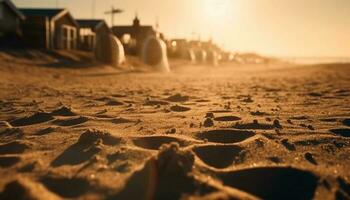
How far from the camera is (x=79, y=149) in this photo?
2801mm

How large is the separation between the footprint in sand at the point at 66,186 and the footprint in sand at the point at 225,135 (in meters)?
1.30

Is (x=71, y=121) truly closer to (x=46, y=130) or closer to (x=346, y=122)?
(x=46, y=130)

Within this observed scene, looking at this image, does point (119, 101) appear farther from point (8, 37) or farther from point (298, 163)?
point (8, 37)

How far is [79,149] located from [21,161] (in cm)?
42

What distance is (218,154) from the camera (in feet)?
8.75

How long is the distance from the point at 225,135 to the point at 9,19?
87.8 ft

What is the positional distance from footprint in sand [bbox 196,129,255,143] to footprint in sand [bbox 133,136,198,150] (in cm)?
27

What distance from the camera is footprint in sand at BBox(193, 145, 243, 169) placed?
2.51 metres

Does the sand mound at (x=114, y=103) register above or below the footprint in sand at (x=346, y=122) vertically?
below

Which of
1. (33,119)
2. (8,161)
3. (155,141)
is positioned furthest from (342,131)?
(33,119)

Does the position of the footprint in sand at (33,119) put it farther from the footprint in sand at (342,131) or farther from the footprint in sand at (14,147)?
the footprint in sand at (342,131)

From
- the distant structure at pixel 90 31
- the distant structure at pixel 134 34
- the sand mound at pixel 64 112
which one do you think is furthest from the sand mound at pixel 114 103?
the distant structure at pixel 134 34

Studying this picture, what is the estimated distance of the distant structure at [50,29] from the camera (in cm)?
2603

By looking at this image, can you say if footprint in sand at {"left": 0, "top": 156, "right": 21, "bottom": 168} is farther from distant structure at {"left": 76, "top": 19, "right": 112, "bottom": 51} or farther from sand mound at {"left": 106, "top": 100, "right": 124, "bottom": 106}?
distant structure at {"left": 76, "top": 19, "right": 112, "bottom": 51}
